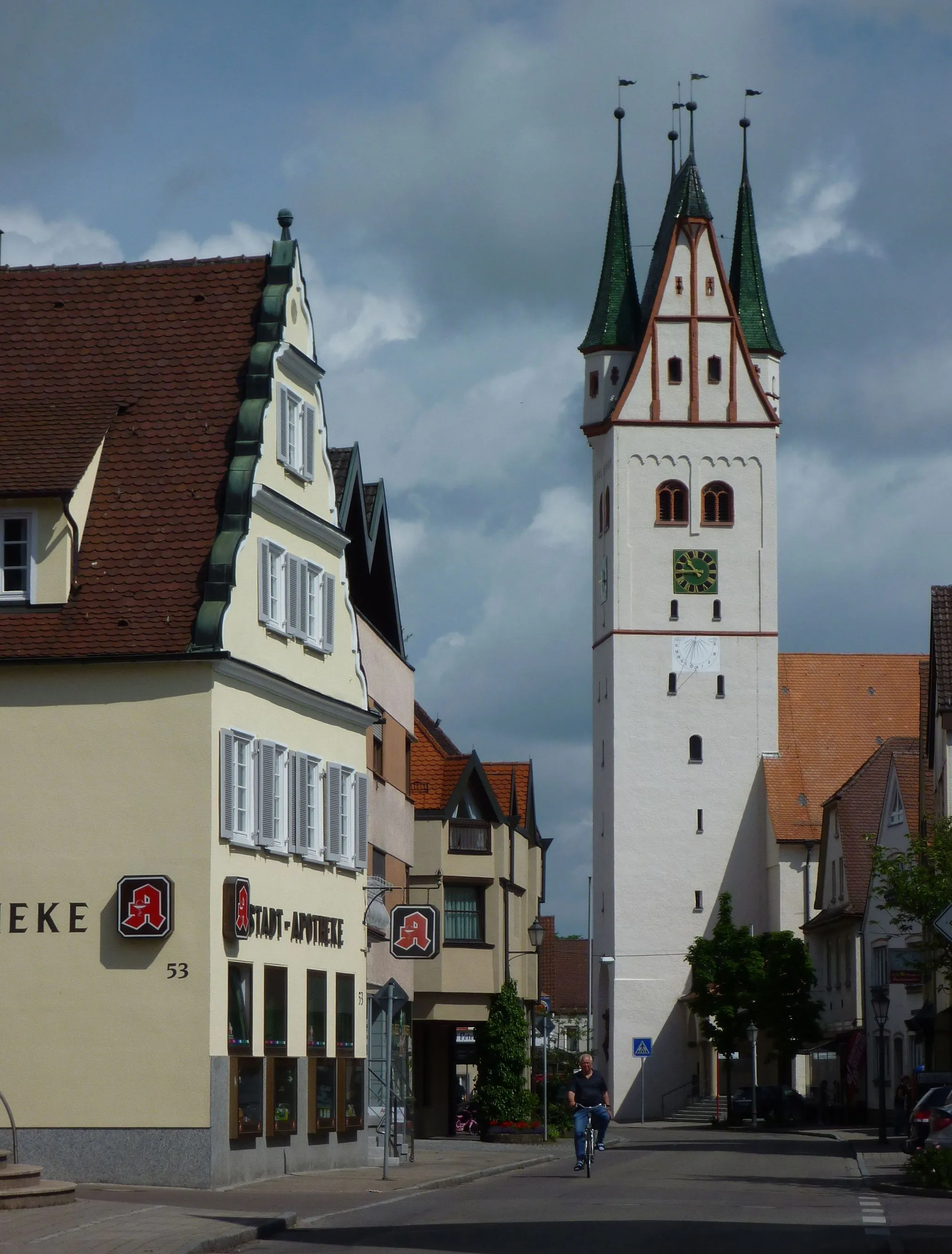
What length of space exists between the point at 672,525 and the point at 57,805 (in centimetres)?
6462

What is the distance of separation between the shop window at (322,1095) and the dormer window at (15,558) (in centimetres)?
725

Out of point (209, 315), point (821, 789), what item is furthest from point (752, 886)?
point (209, 315)

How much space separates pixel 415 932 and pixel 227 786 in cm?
421

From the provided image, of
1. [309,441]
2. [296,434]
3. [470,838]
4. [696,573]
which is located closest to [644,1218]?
[296,434]

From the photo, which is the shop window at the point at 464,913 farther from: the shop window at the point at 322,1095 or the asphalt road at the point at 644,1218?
the shop window at the point at 322,1095

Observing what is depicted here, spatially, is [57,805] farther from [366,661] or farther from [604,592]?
[604,592]

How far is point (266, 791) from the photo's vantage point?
92.8 feet

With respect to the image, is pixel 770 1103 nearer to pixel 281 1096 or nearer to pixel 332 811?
pixel 332 811

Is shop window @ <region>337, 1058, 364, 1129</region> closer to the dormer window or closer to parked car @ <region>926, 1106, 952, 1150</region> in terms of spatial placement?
parked car @ <region>926, 1106, 952, 1150</region>

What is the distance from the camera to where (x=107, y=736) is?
26.5 m

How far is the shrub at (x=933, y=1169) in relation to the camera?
26.2m

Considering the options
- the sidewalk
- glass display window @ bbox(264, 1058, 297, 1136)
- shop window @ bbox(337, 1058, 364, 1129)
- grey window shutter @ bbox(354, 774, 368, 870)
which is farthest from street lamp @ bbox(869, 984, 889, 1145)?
glass display window @ bbox(264, 1058, 297, 1136)

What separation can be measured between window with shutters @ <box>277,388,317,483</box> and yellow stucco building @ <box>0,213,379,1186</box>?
54 millimetres

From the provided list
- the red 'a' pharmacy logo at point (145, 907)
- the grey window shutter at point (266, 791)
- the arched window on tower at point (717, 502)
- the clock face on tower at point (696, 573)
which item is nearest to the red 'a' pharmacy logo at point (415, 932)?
the grey window shutter at point (266, 791)
